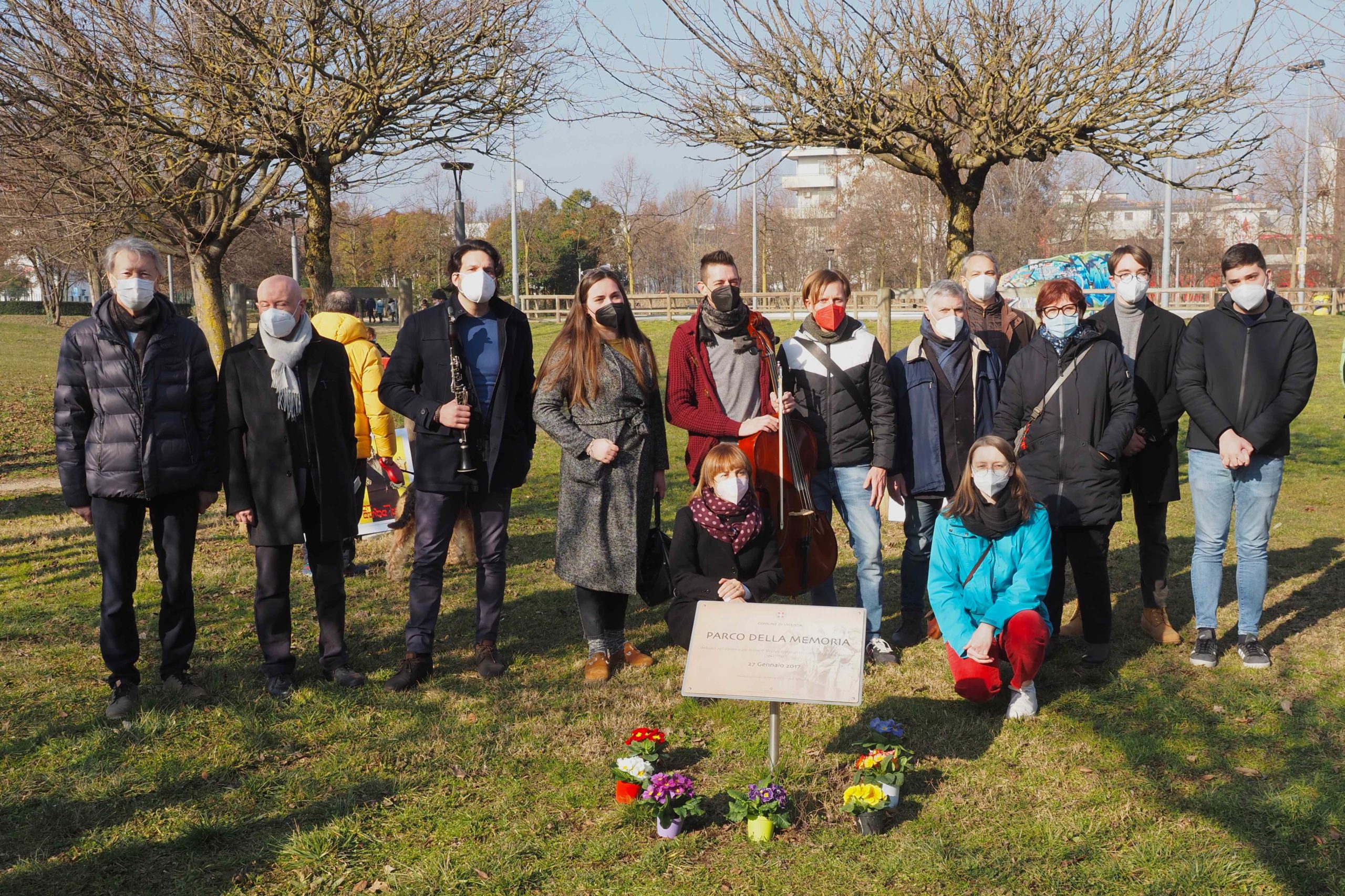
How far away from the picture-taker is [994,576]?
16.4ft

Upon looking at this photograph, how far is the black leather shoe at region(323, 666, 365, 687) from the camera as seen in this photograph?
5.38 metres

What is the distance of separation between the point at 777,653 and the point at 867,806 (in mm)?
631

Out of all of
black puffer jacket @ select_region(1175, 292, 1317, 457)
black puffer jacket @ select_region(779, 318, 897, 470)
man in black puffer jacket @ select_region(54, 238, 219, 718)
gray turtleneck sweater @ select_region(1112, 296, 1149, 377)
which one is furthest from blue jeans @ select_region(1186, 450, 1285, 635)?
man in black puffer jacket @ select_region(54, 238, 219, 718)

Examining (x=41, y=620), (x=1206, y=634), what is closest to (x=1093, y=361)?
(x=1206, y=634)

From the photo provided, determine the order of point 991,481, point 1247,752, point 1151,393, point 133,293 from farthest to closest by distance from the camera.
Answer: point 1151,393
point 991,481
point 133,293
point 1247,752

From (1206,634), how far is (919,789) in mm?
2375

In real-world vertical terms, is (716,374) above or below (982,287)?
below

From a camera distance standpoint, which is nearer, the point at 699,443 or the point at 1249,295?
the point at 1249,295

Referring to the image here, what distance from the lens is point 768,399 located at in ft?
18.1

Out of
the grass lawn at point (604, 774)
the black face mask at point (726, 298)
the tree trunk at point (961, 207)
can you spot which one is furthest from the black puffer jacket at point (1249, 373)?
the tree trunk at point (961, 207)

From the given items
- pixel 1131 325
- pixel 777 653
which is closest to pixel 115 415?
pixel 777 653

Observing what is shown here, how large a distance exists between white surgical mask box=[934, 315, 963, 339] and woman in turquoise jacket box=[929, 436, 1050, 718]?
0.91 m

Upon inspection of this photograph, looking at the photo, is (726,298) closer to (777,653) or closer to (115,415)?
(777,653)

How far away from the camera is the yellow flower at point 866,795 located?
3842 mm
